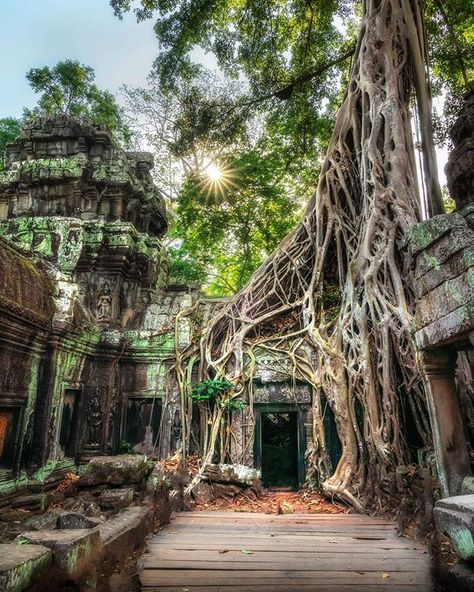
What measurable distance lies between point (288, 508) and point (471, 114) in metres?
5.99

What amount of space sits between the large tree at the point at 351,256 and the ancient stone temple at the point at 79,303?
0.94 meters

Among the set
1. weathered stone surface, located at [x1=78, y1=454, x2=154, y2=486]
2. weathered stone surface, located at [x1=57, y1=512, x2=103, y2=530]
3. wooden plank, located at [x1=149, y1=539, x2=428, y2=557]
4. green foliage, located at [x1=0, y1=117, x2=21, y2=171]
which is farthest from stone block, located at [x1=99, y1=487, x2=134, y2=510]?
green foliage, located at [x1=0, y1=117, x2=21, y2=171]

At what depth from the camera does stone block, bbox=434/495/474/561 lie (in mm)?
1578

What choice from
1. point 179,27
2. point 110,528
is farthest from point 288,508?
point 179,27

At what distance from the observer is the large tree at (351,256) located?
14.8ft

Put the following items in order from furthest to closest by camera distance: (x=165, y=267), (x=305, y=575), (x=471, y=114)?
(x=165, y=267)
(x=471, y=114)
(x=305, y=575)

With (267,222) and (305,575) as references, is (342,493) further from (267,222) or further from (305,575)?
(267,222)

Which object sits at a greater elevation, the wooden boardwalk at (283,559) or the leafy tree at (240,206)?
the leafy tree at (240,206)

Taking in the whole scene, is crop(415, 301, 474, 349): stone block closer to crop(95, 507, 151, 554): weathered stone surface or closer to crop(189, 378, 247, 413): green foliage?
crop(95, 507, 151, 554): weathered stone surface

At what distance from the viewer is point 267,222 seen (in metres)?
11.0

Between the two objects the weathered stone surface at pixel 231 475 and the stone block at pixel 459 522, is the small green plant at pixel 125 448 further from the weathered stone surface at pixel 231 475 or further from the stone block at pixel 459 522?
the stone block at pixel 459 522

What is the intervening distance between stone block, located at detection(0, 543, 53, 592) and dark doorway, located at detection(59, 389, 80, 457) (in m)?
3.24

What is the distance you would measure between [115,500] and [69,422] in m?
2.03

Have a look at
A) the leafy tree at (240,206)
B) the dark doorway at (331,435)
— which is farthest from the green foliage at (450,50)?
the dark doorway at (331,435)
